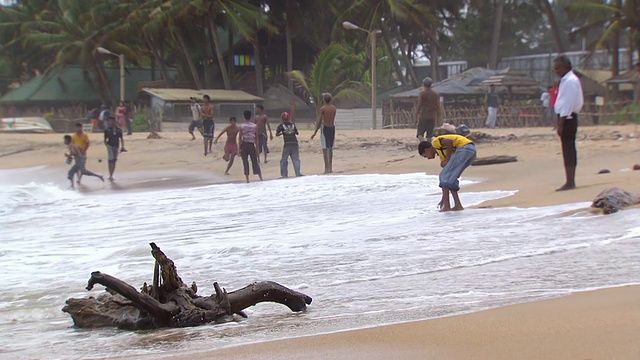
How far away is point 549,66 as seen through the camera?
4478 centimetres

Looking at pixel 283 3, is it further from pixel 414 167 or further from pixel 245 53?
pixel 414 167

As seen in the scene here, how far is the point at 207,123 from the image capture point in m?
21.0

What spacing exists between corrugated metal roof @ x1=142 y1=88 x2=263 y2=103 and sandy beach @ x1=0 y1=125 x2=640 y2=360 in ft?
27.4

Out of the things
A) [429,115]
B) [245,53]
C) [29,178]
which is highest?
[245,53]

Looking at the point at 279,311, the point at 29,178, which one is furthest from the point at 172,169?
Answer: the point at 279,311

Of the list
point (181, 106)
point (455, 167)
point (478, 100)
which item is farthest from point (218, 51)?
point (455, 167)

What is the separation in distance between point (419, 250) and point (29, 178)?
1533cm

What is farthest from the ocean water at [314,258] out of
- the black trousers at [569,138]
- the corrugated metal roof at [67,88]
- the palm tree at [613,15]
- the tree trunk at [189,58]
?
the corrugated metal roof at [67,88]

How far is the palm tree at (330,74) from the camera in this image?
114 feet

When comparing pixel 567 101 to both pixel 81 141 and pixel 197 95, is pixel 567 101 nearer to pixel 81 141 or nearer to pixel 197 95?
pixel 81 141

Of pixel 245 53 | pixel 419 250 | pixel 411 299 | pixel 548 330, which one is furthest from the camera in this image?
pixel 245 53

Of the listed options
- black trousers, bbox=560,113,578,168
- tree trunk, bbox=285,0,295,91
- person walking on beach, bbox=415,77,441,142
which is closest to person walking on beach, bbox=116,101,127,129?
tree trunk, bbox=285,0,295,91

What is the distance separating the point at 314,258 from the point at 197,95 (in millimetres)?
32509

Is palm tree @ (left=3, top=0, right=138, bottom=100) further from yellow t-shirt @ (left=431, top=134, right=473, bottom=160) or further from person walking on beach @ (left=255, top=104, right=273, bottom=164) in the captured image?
yellow t-shirt @ (left=431, top=134, right=473, bottom=160)
